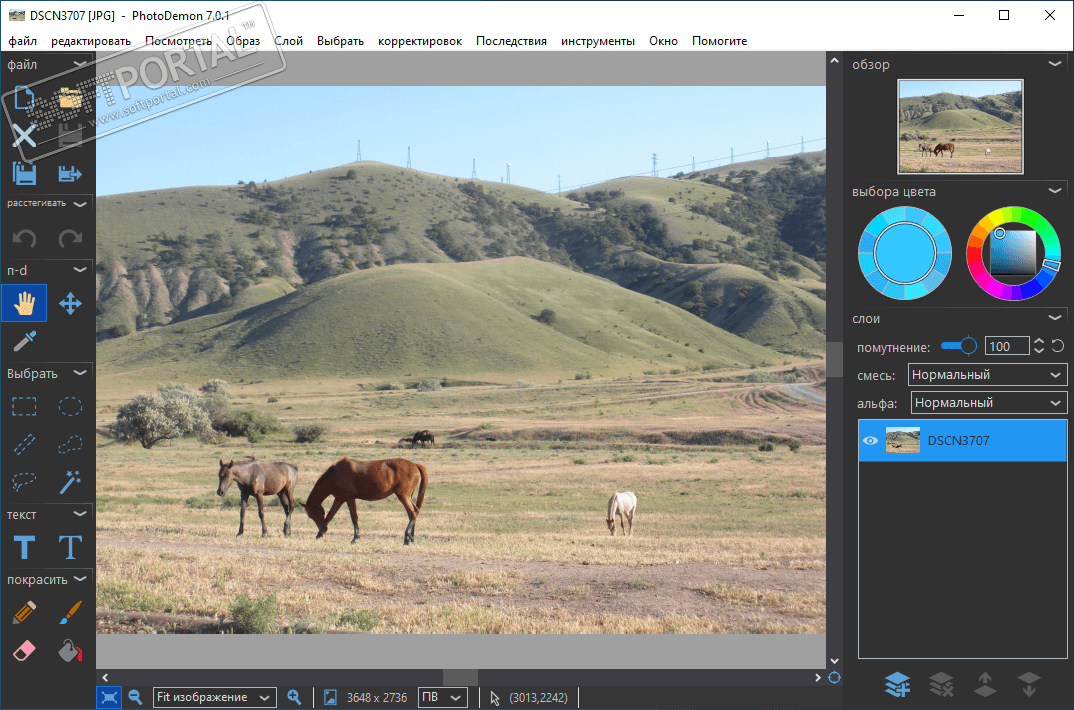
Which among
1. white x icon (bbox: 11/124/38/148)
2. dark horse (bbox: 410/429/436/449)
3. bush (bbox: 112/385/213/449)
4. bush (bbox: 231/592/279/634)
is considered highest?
white x icon (bbox: 11/124/38/148)

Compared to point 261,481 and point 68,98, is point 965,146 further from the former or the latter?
point 261,481

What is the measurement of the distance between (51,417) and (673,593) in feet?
32.6

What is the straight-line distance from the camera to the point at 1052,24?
8695 millimetres

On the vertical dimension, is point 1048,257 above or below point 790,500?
above

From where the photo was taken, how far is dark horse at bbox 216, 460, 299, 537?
1953cm

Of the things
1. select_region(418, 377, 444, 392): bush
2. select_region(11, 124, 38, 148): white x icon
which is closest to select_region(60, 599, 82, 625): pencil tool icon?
select_region(11, 124, 38, 148): white x icon

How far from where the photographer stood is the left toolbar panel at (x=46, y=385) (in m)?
→ 8.41

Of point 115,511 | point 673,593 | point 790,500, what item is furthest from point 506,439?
point 673,593

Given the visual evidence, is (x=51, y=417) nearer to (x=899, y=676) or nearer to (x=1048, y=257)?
(x=899, y=676)

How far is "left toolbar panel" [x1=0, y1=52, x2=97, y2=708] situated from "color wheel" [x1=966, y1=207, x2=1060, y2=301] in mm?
9352

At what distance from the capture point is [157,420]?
55156mm

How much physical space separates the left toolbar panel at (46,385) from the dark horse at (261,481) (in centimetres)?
1082

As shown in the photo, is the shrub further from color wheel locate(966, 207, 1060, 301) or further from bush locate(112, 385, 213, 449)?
bush locate(112, 385, 213, 449)

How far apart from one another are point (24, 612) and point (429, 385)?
11025cm
